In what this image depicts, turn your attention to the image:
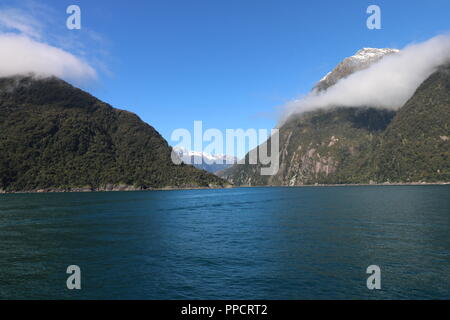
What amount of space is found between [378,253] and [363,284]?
14.5m

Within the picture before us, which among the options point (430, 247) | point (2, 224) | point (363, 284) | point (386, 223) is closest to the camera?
point (363, 284)

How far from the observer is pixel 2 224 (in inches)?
3155

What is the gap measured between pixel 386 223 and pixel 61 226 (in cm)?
8006

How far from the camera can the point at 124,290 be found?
3070 cm

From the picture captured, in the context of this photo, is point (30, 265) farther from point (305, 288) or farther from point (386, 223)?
point (386, 223)

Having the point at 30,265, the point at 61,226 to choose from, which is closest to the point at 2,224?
the point at 61,226

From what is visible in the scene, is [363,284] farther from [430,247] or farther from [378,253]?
[430,247]

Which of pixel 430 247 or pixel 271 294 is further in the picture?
pixel 430 247
